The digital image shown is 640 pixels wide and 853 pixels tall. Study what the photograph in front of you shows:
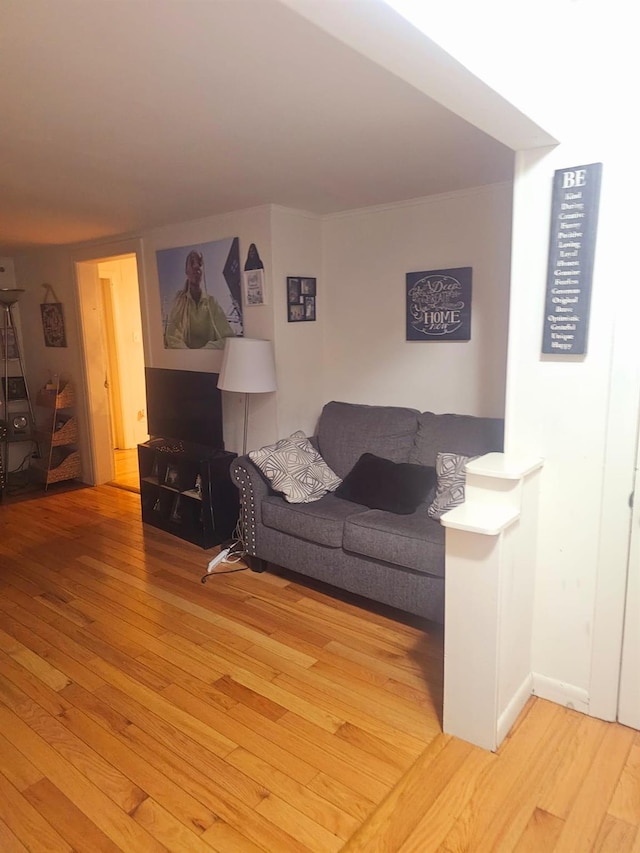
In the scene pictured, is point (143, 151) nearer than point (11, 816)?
No

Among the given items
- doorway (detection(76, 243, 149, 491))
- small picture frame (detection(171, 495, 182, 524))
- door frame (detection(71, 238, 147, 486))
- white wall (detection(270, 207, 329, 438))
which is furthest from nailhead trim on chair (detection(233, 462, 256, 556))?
doorway (detection(76, 243, 149, 491))

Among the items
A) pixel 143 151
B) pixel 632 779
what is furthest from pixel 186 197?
pixel 632 779

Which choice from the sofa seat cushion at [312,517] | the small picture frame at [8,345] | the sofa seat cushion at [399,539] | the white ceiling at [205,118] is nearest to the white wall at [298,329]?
the white ceiling at [205,118]

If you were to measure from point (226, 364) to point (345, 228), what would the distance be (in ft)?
4.03

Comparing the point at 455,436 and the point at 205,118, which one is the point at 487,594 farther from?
the point at 205,118

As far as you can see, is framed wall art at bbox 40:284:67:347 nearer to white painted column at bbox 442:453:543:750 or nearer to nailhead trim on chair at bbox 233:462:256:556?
nailhead trim on chair at bbox 233:462:256:556

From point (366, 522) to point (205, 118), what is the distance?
74.5 inches

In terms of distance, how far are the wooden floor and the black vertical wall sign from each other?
55.7 inches

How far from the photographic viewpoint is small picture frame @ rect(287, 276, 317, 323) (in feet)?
12.1

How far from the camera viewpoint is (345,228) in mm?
3773

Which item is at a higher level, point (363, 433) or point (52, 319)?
point (52, 319)

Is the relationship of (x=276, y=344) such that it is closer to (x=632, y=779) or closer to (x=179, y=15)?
(x=179, y=15)

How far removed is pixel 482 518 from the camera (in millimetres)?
1896

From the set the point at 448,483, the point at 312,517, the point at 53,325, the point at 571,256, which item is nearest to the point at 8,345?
Result: the point at 53,325
